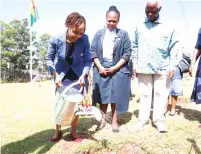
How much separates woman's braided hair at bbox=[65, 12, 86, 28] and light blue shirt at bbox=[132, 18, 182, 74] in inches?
50.2

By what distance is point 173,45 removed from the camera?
16.1ft

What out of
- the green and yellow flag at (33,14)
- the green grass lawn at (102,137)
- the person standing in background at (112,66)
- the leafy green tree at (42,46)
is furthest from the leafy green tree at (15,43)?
the person standing in background at (112,66)

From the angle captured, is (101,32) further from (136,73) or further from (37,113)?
(37,113)

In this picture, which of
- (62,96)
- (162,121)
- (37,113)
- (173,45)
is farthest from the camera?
(37,113)

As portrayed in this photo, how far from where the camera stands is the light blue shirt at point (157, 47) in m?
4.89

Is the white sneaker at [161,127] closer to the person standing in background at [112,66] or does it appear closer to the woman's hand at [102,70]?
the person standing in background at [112,66]

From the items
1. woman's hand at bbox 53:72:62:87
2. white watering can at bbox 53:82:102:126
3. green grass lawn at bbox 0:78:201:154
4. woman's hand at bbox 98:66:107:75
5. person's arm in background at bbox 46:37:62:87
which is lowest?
green grass lawn at bbox 0:78:201:154

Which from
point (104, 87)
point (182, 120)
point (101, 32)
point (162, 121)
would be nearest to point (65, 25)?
point (101, 32)

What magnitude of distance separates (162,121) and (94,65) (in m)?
1.44

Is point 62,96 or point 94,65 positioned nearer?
point 62,96

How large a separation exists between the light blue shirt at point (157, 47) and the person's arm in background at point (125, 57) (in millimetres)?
187

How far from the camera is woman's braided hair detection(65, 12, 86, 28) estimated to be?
3988 mm

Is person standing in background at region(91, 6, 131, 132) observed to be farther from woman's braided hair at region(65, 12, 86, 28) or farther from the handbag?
the handbag

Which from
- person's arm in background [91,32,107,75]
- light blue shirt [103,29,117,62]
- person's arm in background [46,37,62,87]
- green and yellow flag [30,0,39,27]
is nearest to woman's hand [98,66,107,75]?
person's arm in background [91,32,107,75]
